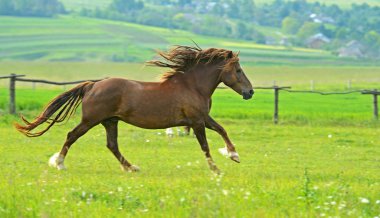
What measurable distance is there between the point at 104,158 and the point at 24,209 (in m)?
6.61

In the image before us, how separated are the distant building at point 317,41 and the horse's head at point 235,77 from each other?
400 ft

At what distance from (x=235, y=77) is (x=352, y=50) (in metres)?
111

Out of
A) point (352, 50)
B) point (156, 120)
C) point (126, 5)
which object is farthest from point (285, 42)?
point (156, 120)

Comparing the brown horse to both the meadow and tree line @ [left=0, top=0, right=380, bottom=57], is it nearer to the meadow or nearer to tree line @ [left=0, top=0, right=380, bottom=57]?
the meadow

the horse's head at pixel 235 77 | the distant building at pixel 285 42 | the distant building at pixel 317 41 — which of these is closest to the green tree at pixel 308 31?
the distant building at pixel 317 41

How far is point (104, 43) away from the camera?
4313 inches

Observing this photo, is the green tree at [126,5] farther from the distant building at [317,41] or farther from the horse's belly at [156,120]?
the horse's belly at [156,120]

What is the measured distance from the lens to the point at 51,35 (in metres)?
114

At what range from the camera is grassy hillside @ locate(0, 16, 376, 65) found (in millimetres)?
102125

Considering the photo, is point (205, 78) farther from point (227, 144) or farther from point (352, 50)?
point (352, 50)

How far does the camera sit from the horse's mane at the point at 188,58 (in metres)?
13.7

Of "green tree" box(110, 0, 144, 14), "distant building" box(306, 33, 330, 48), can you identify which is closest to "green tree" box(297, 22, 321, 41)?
"distant building" box(306, 33, 330, 48)

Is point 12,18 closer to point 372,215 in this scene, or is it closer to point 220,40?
point 220,40

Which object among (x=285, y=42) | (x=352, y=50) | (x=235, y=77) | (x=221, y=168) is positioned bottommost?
(x=352, y=50)
